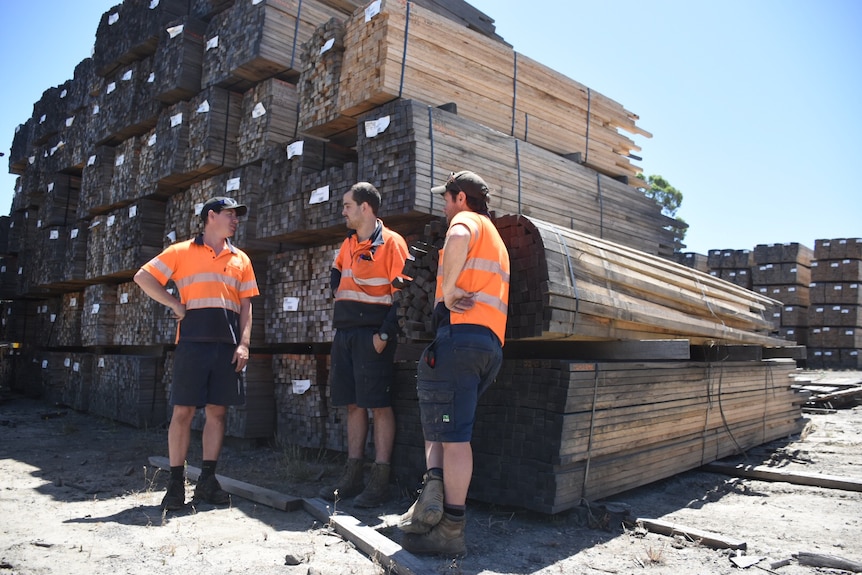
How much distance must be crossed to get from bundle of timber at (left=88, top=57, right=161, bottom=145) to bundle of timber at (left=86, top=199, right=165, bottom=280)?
109 cm

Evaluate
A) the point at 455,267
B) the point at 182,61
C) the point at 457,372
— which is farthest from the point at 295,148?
the point at 457,372

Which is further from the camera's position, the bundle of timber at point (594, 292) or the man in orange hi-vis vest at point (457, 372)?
the bundle of timber at point (594, 292)

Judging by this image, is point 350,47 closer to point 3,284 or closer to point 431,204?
point 431,204

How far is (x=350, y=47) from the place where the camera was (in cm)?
548

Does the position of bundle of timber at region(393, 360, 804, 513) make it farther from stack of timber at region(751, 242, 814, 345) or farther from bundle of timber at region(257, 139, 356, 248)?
stack of timber at region(751, 242, 814, 345)

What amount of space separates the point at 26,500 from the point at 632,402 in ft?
13.5

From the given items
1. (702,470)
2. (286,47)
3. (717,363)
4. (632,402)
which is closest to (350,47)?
(286,47)

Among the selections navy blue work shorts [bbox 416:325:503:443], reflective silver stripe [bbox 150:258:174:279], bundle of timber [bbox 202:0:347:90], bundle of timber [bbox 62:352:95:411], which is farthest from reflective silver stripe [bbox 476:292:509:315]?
bundle of timber [bbox 62:352:95:411]

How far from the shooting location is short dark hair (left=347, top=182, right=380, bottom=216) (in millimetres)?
4258

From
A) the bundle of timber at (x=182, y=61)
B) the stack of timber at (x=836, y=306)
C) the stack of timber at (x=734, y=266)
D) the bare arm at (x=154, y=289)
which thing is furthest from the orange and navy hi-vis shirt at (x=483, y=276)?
the stack of timber at (x=836, y=306)

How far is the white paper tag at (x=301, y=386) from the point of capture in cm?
564

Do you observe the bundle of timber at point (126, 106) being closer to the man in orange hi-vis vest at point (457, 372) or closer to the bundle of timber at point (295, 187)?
the bundle of timber at point (295, 187)

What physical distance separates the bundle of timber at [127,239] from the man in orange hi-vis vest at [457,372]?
599 cm

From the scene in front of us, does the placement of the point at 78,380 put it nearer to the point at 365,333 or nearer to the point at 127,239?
the point at 127,239
